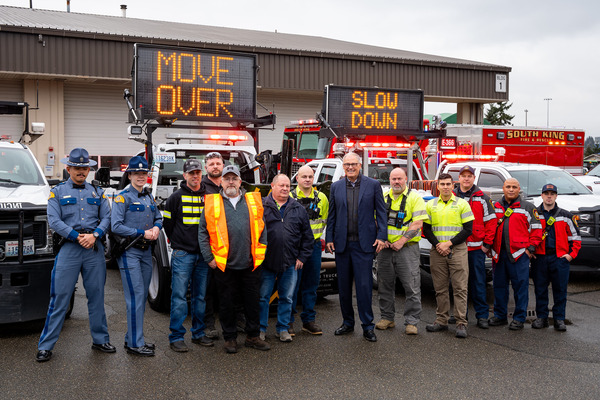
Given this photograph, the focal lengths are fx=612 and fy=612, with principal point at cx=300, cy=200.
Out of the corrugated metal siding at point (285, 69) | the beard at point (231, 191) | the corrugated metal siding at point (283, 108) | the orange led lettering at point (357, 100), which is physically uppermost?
the corrugated metal siding at point (285, 69)

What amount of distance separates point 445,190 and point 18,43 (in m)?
15.8

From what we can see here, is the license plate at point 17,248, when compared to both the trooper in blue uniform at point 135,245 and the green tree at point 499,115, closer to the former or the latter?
the trooper in blue uniform at point 135,245

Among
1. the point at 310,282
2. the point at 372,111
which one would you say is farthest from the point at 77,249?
the point at 372,111

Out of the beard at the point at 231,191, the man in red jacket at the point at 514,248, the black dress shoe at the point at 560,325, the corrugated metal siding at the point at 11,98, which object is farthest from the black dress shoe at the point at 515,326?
the corrugated metal siding at the point at 11,98

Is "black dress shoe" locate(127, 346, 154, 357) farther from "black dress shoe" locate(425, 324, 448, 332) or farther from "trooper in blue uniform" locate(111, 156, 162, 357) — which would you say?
"black dress shoe" locate(425, 324, 448, 332)

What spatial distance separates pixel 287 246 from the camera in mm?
6508

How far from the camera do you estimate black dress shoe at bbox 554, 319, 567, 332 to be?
23.1 feet

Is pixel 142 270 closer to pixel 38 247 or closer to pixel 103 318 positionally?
pixel 103 318

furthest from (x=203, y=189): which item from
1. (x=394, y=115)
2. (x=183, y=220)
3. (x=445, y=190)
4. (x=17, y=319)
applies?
(x=394, y=115)

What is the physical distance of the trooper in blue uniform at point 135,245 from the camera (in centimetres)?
594

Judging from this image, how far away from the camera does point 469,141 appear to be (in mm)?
17562

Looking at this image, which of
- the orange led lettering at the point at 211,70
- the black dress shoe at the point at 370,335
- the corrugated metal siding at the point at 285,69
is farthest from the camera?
the corrugated metal siding at the point at 285,69

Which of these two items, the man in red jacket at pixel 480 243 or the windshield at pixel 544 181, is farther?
the windshield at pixel 544 181

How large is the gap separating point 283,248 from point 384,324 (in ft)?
5.17
